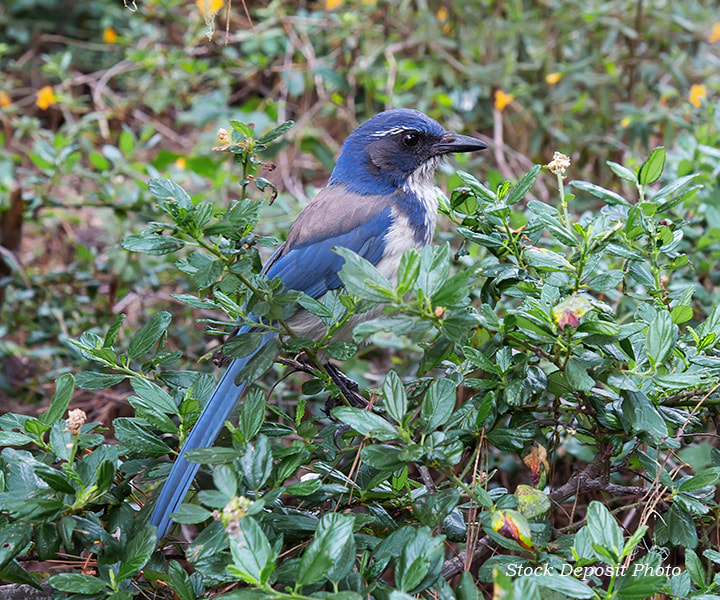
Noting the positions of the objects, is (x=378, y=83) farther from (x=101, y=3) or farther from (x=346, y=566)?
(x=346, y=566)

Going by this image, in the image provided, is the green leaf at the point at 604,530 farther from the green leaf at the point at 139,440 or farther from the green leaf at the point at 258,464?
the green leaf at the point at 139,440

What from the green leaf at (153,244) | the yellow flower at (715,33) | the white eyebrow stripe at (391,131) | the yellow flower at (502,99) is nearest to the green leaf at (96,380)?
the green leaf at (153,244)

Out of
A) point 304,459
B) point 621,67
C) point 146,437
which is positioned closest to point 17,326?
point 146,437

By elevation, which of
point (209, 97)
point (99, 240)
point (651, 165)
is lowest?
point (99, 240)

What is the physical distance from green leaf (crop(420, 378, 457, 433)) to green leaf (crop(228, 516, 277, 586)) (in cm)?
44

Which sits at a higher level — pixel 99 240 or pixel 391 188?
pixel 391 188

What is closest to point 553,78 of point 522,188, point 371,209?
point 371,209

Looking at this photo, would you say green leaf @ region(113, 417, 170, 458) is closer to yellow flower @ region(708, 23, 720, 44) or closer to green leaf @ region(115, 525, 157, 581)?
green leaf @ region(115, 525, 157, 581)

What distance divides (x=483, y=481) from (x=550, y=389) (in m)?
0.29

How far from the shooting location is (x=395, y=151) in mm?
3180

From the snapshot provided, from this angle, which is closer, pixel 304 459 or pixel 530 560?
pixel 530 560

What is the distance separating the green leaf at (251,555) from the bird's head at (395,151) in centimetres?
197

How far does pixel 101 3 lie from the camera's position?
7812 mm

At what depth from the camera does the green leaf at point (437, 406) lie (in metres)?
1.65
